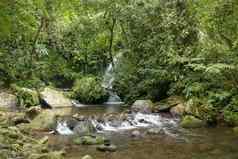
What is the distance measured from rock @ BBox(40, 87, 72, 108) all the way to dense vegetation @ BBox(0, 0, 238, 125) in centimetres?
131

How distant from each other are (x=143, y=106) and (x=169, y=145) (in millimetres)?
6502

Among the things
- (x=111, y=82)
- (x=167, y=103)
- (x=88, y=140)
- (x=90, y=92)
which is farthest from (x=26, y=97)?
(x=88, y=140)

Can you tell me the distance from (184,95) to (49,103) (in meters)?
6.41

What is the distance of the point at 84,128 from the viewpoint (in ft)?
47.8

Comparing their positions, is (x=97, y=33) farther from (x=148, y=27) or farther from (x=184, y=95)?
(x=184, y=95)

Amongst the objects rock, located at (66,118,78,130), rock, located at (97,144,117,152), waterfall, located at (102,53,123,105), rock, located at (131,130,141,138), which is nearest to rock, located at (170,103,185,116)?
rock, located at (131,130,141,138)

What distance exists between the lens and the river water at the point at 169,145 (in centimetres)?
1127

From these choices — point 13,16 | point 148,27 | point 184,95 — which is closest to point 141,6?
point 148,27

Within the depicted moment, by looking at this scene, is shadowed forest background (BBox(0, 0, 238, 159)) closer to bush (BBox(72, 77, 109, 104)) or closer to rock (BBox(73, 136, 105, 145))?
bush (BBox(72, 77, 109, 104))

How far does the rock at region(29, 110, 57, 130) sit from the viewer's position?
14458 millimetres

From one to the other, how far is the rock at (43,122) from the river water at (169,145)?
88 cm

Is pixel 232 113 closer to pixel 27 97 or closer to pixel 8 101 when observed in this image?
pixel 27 97

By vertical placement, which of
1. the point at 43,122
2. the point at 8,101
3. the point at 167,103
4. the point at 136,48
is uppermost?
the point at 136,48

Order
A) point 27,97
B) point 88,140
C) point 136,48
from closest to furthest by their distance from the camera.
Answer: point 88,140, point 27,97, point 136,48
